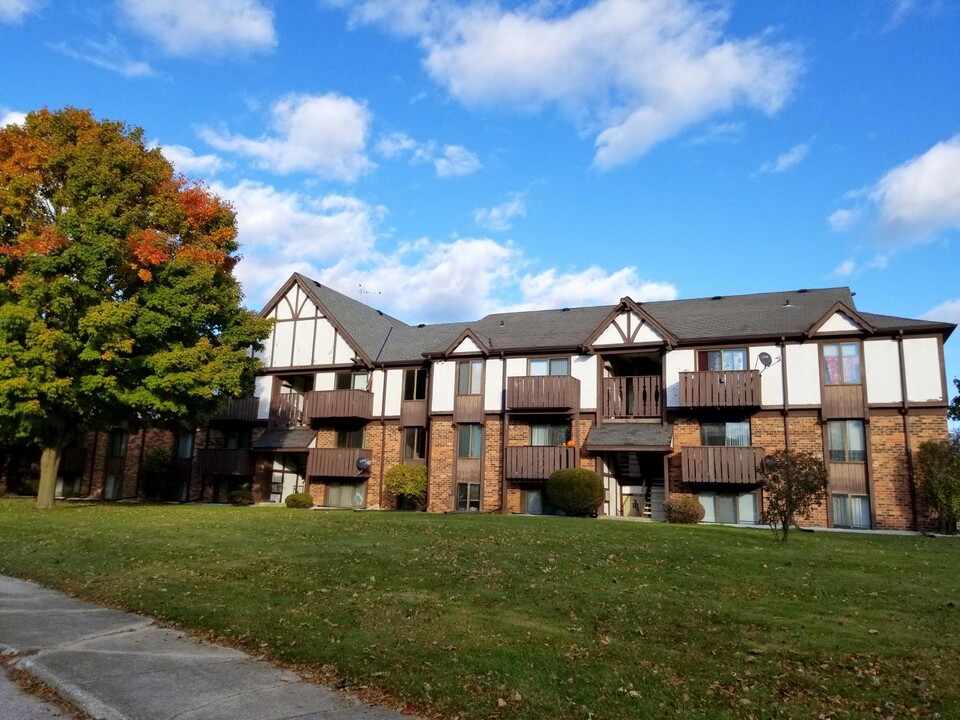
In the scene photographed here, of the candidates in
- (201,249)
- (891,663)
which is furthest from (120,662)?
(201,249)

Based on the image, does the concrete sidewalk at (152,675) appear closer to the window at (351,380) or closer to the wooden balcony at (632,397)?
the wooden balcony at (632,397)

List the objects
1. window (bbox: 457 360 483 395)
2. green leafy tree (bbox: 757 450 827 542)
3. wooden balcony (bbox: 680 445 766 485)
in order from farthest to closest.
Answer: window (bbox: 457 360 483 395) < wooden balcony (bbox: 680 445 766 485) < green leafy tree (bbox: 757 450 827 542)

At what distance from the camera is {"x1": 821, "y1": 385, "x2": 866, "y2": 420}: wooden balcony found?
2566cm

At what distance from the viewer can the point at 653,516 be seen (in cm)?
2842

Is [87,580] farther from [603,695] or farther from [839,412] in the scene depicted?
[839,412]

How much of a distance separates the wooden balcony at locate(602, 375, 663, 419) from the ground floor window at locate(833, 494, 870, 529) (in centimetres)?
699

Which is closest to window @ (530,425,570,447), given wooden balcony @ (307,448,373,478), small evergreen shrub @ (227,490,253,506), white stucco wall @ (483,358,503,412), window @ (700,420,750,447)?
white stucco wall @ (483,358,503,412)

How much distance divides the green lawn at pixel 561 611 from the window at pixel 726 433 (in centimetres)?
995

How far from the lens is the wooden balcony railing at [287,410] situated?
35969mm

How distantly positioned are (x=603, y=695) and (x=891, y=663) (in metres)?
3.22

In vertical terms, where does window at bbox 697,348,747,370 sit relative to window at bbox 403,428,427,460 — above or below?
above

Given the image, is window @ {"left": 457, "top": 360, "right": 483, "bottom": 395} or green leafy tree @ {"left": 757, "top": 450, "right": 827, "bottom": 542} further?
window @ {"left": 457, "top": 360, "right": 483, "bottom": 395}

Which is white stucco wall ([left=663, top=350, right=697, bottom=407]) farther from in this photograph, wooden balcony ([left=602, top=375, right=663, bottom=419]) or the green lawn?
the green lawn

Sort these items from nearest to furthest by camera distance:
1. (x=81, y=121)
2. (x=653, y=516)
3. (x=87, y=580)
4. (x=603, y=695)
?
(x=603, y=695)
(x=87, y=580)
(x=81, y=121)
(x=653, y=516)
